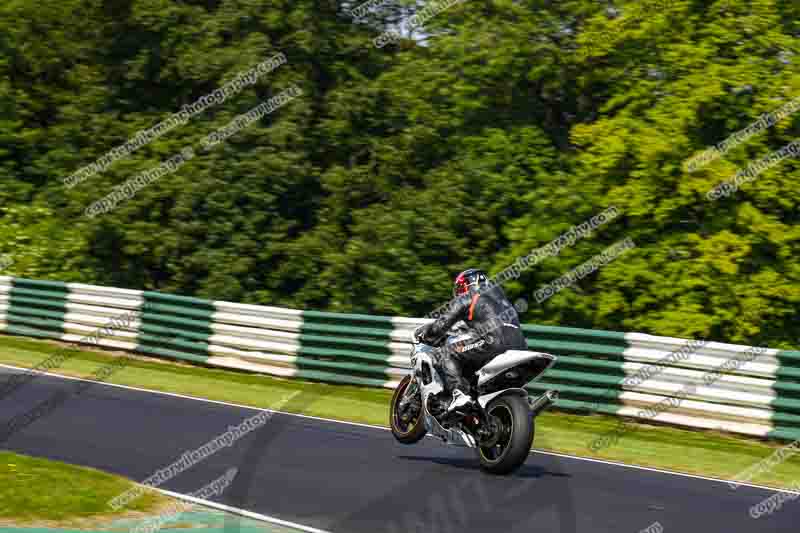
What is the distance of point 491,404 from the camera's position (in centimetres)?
1005

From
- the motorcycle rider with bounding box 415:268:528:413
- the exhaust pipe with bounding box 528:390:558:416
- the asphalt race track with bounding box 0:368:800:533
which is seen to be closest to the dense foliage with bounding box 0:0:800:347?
the asphalt race track with bounding box 0:368:800:533

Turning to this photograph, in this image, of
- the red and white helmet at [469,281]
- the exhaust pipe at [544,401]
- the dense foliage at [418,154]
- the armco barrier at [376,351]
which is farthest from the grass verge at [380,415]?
the dense foliage at [418,154]

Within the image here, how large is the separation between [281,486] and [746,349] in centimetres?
626

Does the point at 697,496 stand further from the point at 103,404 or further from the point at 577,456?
the point at 103,404

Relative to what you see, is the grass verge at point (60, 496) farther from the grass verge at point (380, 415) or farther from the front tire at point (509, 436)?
the grass verge at point (380, 415)

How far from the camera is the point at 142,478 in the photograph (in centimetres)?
962

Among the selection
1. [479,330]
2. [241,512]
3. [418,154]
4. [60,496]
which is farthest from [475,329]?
[418,154]

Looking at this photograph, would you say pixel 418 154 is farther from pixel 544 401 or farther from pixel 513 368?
pixel 544 401

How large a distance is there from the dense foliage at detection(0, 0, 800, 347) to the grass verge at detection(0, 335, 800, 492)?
12.4 feet

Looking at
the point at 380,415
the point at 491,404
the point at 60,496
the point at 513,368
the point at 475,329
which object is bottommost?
the point at 380,415

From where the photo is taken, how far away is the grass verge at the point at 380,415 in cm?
1155

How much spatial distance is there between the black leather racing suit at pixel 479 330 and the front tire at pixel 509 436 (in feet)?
1.64

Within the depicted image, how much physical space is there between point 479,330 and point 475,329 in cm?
6

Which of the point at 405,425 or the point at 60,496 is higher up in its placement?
the point at 60,496
